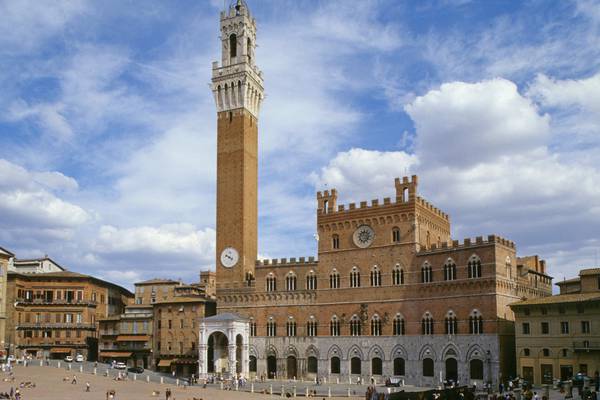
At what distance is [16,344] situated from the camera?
82.9m

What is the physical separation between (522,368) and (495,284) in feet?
24.1

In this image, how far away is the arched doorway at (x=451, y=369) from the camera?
61334 mm

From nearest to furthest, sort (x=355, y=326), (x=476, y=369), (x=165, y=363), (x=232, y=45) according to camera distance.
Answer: (x=476, y=369) → (x=355, y=326) → (x=165, y=363) → (x=232, y=45)

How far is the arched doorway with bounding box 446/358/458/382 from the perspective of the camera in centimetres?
6133

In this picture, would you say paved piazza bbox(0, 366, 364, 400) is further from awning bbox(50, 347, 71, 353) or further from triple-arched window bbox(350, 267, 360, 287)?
awning bbox(50, 347, 71, 353)

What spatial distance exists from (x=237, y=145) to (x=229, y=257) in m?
13.0

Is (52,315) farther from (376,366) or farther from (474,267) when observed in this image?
(474,267)

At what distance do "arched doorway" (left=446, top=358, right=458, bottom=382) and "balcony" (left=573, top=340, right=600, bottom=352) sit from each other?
11094 mm

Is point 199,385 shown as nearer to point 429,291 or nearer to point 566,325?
point 429,291

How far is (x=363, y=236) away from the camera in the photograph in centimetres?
6988

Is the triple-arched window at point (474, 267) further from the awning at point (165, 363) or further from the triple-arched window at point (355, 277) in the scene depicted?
the awning at point (165, 363)

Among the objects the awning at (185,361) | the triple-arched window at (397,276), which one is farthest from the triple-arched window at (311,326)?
the awning at (185,361)

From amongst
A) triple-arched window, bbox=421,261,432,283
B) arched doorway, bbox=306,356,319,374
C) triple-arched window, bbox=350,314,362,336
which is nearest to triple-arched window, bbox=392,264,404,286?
triple-arched window, bbox=421,261,432,283

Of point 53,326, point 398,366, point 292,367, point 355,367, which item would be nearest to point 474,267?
point 398,366
